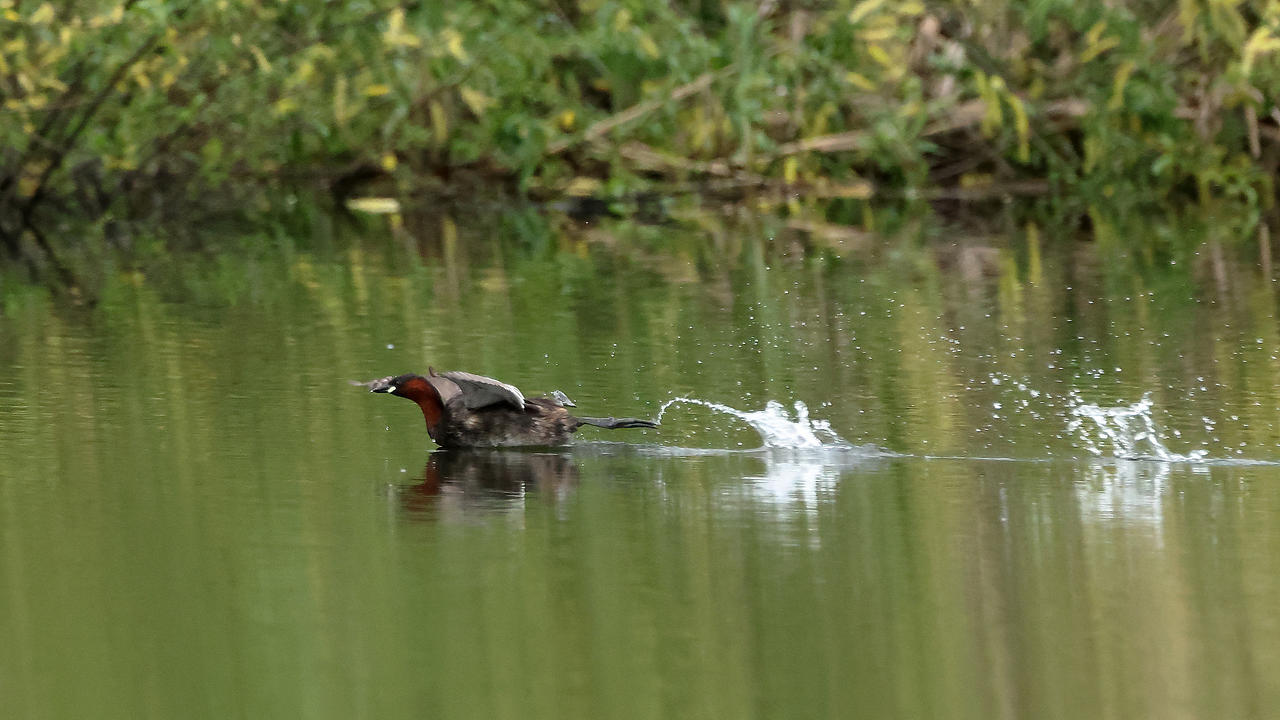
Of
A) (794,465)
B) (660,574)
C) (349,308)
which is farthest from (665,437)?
(349,308)

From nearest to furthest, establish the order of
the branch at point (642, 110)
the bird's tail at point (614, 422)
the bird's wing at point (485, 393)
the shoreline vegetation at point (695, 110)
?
1. the bird's wing at point (485, 393)
2. the bird's tail at point (614, 422)
3. the shoreline vegetation at point (695, 110)
4. the branch at point (642, 110)

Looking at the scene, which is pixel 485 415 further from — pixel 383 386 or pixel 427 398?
pixel 383 386

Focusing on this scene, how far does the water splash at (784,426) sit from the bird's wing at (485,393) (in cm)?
86

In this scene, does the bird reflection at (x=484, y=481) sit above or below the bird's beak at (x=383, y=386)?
below

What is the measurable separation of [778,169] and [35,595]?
1760 centimetres

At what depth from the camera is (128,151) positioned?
1873 centimetres

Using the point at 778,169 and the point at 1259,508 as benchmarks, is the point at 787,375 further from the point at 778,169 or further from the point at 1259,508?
the point at 778,169

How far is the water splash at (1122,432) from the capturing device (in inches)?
303

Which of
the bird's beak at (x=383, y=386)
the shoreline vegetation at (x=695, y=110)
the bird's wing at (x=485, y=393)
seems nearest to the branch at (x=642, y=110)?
the shoreline vegetation at (x=695, y=110)

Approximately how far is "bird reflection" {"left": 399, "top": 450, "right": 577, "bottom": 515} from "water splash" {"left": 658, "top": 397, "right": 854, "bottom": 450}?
2.63 feet

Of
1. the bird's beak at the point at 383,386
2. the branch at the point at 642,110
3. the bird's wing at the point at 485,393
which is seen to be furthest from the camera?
the branch at the point at 642,110

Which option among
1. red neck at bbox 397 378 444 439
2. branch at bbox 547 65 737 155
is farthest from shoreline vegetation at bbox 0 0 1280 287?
red neck at bbox 397 378 444 439

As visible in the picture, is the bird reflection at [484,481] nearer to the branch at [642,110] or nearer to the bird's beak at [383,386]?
the bird's beak at [383,386]

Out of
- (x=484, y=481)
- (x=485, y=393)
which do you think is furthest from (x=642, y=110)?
(x=484, y=481)
